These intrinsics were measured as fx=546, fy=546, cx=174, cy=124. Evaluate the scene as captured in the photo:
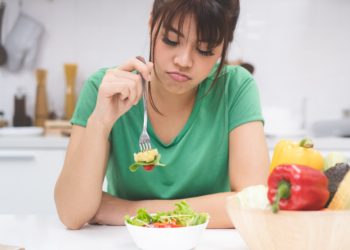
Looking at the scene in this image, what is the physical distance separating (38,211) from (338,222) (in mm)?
2022

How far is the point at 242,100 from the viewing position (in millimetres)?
1419

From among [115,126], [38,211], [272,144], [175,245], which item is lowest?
[38,211]

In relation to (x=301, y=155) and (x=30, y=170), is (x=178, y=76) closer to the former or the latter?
(x=301, y=155)

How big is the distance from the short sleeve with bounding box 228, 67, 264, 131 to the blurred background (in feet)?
5.24

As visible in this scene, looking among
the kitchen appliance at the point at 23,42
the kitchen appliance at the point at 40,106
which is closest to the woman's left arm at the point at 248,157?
the kitchen appliance at the point at 40,106

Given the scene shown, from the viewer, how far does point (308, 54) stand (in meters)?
3.11

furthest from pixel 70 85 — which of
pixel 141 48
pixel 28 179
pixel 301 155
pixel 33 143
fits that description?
pixel 301 155

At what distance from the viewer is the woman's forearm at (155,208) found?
1213 mm

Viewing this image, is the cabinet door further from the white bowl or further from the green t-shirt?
the white bowl

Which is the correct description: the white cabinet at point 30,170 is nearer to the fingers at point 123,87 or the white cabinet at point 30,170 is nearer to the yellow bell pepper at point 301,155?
the fingers at point 123,87

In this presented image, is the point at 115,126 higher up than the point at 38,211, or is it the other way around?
the point at 115,126

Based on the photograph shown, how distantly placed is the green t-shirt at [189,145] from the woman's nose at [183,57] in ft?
0.86

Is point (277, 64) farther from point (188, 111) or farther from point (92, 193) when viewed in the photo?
point (92, 193)

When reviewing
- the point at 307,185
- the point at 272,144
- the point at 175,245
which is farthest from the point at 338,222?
the point at 272,144
